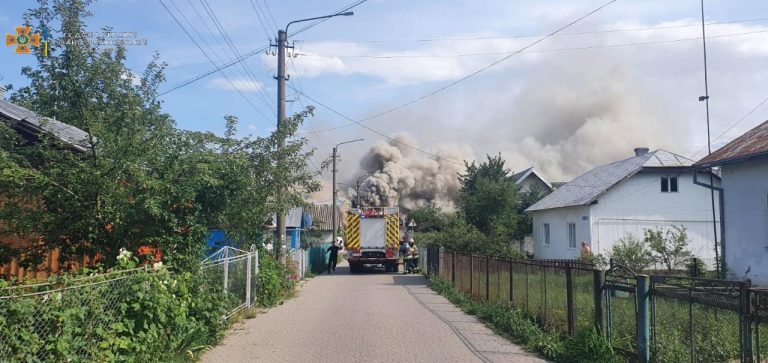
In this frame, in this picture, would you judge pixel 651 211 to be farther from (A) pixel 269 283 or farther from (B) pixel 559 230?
(A) pixel 269 283

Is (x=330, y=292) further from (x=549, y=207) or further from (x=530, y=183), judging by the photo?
(x=530, y=183)

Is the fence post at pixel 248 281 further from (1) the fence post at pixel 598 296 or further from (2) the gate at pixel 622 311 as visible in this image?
(2) the gate at pixel 622 311

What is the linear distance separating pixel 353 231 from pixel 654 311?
25.9 m

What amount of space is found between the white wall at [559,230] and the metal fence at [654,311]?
16.4 metres

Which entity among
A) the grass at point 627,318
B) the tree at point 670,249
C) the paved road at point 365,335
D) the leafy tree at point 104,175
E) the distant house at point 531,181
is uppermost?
the distant house at point 531,181

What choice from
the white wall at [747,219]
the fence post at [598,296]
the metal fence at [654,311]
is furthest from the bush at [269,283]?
the white wall at [747,219]

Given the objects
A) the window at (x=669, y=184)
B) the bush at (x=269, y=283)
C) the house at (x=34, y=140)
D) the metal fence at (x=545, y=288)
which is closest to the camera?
the house at (x=34, y=140)

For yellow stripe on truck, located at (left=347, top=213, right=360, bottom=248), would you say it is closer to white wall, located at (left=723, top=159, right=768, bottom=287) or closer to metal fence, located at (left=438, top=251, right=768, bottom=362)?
white wall, located at (left=723, top=159, right=768, bottom=287)

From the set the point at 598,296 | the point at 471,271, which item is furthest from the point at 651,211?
the point at 598,296

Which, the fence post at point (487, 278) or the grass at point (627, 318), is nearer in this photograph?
the grass at point (627, 318)

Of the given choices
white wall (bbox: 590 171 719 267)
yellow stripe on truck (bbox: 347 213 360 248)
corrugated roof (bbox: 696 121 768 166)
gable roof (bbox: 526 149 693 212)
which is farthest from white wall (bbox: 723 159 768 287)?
yellow stripe on truck (bbox: 347 213 360 248)

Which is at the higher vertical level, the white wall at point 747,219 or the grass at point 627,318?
the white wall at point 747,219

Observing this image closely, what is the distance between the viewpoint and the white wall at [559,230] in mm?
27509

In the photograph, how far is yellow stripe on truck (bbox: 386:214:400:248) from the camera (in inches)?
1312
